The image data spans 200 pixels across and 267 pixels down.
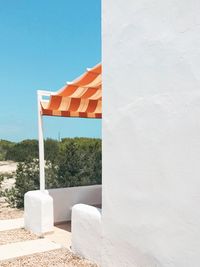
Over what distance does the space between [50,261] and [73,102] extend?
686 cm

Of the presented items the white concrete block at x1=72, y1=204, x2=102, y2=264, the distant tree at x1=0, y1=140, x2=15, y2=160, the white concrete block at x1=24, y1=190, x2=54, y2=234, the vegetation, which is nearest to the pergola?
the white concrete block at x1=24, y1=190, x2=54, y2=234

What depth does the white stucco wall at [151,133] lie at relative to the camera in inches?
281

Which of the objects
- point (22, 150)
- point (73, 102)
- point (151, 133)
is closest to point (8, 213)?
point (73, 102)

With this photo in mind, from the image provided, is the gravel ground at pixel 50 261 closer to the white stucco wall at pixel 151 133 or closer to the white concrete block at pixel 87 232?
the white concrete block at pixel 87 232

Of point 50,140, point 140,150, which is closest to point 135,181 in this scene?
point 140,150

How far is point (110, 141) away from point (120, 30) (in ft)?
9.64

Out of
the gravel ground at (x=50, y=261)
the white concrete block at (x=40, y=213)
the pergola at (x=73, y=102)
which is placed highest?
the pergola at (x=73, y=102)

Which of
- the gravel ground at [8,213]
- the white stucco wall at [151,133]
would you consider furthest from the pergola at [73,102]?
the gravel ground at [8,213]

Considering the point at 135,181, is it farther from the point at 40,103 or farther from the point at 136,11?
the point at 40,103

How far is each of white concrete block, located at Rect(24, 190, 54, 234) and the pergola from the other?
2.90 ft

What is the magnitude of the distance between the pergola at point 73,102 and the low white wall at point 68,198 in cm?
110

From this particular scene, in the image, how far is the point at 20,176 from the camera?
2139cm

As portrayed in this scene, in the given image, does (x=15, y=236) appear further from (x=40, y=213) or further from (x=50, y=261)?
(x=50, y=261)

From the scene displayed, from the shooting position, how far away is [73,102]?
15.3 metres
